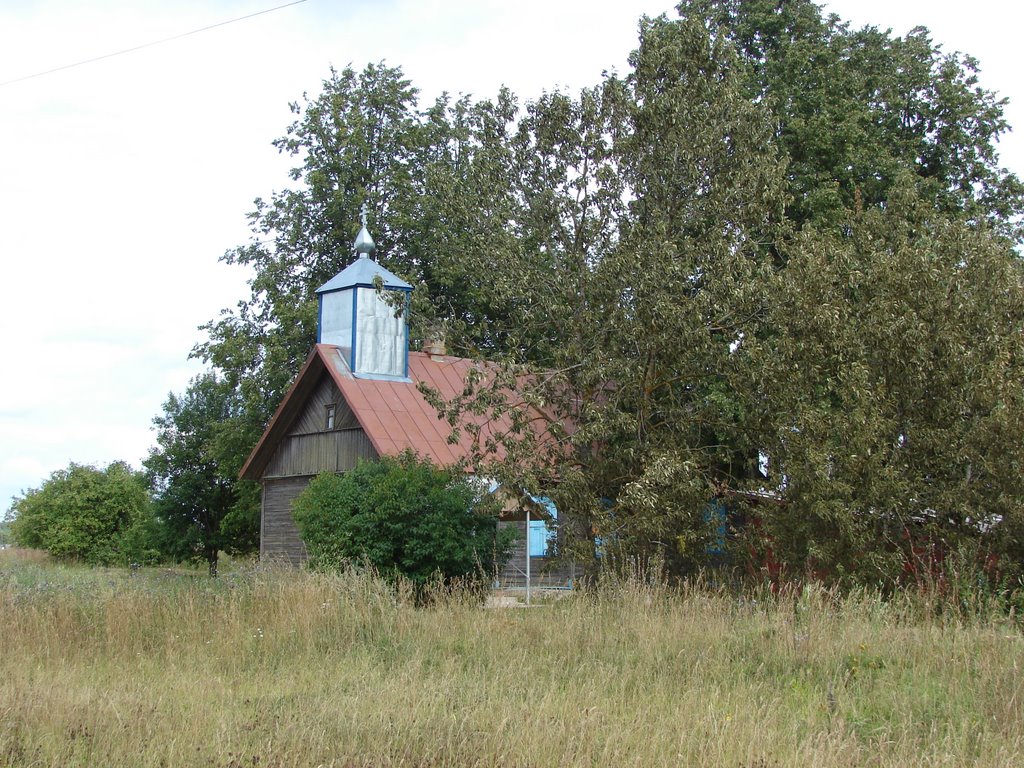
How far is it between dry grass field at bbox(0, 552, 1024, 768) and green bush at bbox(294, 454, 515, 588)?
5719 millimetres

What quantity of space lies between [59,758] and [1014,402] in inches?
463

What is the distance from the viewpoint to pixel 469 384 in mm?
17156

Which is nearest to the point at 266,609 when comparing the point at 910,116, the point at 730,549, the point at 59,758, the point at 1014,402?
the point at 59,758

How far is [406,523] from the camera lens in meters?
18.1

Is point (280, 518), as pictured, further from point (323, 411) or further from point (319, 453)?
point (323, 411)

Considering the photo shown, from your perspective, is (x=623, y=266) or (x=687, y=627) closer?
(x=687, y=627)

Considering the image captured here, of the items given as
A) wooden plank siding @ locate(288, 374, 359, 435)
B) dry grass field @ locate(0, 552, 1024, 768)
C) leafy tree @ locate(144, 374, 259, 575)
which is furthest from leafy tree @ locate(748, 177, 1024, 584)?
leafy tree @ locate(144, 374, 259, 575)

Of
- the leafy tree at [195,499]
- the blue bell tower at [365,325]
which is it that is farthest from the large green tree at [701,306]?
the leafy tree at [195,499]

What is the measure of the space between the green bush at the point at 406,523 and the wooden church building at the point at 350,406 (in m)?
4.49

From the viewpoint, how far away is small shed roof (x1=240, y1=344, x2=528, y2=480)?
23.5m

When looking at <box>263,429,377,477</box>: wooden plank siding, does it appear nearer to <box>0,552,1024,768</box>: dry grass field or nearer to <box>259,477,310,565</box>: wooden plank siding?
<box>259,477,310,565</box>: wooden plank siding

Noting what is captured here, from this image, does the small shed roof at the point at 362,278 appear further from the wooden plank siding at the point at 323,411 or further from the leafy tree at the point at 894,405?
the leafy tree at the point at 894,405

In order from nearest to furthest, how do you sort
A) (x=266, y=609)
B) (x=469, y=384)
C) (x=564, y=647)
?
1. (x=564, y=647)
2. (x=266, y=609)
3. (x=469, y=384)

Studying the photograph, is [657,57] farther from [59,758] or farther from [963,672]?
[59,758]
